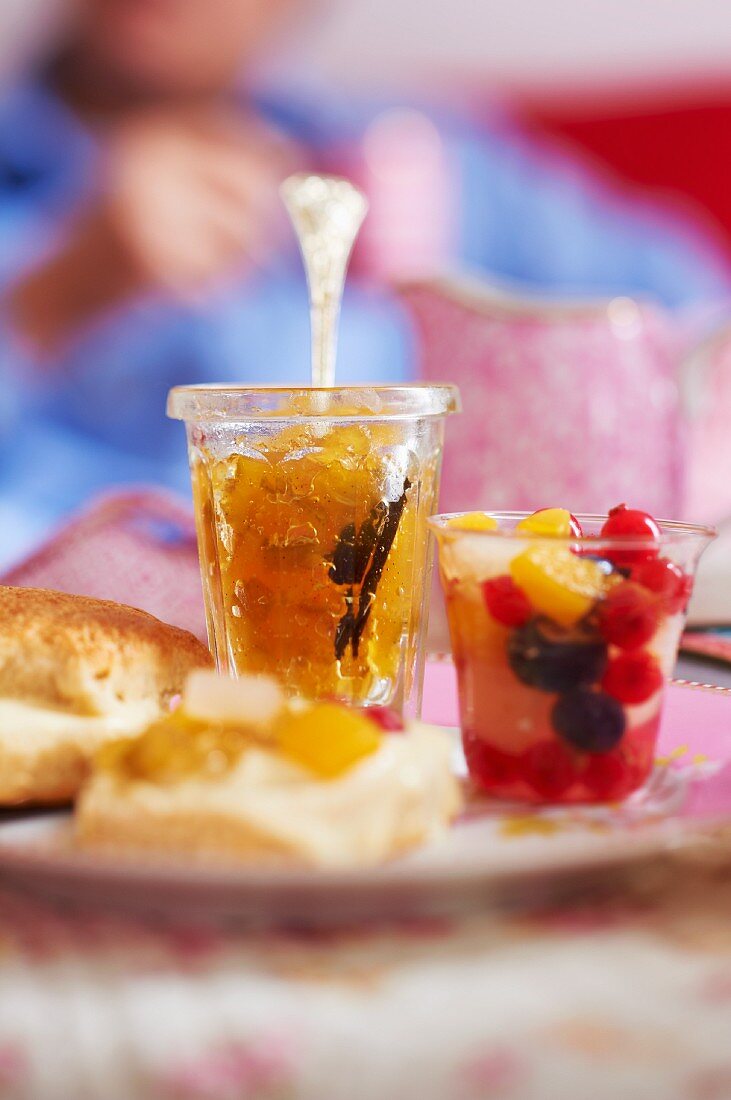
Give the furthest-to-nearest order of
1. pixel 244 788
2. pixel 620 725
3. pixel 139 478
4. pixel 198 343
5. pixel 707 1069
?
pixel 198 343
pixel 139 478
pixel 620 725
pixel 244 788
pixel 707 1069

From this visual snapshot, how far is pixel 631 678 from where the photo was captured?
2.08 ft

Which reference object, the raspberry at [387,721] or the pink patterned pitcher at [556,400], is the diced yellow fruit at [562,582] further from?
the pink patterned pitcher at [556,400]

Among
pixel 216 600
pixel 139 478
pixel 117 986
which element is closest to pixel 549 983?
pixel 117 986

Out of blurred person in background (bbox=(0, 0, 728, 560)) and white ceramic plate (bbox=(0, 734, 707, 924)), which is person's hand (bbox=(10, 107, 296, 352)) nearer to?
blurred person in background (bbox=(0, 0, 728, 560))

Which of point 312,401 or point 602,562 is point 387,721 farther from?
point 312,401

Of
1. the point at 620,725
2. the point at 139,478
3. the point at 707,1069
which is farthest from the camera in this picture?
the point at 139,478

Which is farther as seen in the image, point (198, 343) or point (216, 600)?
point (198, 343)

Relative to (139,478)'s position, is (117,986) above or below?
above

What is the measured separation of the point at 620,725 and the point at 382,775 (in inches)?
6.6

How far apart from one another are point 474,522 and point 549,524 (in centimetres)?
5

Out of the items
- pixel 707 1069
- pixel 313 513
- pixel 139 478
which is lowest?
pixel 139 478

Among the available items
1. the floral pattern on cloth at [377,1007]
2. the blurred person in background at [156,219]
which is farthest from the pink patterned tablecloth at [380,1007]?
the blurred person in background at [156,219]

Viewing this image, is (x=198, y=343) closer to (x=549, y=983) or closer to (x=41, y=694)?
(x=41, y=694)

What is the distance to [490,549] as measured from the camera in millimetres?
657
